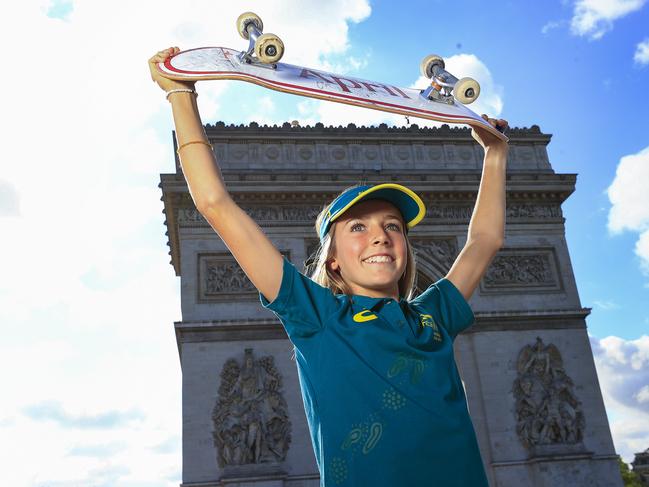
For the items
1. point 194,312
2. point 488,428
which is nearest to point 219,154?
point 194,312

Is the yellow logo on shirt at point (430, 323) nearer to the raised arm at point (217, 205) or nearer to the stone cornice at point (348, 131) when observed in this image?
the raised arm at point (217, 205)

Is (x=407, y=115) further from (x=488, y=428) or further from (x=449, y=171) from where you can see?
(x=449, y=171)

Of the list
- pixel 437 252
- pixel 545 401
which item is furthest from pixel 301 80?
pixel 437 252

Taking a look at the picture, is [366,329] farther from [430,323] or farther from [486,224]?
[486,224]

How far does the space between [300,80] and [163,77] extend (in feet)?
1.33

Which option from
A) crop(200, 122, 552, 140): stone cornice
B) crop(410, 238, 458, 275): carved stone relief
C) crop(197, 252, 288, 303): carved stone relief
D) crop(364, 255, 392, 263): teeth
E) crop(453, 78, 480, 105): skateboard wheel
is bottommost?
crop(364, 255, 392, 263): teeth

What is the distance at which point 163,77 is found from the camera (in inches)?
82.0

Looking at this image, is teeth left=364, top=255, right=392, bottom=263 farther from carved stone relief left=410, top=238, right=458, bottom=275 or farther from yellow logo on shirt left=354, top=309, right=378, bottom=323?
carved stone relief left=410, top=238, right=458, bottom=275

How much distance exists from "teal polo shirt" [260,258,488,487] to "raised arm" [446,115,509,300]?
0.43 metres

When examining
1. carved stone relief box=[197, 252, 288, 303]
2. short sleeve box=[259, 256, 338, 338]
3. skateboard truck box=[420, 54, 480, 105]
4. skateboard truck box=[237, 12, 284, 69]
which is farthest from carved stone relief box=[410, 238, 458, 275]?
short sleeve box=[259, 256, 338, 338]

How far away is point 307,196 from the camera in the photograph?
17453 mm

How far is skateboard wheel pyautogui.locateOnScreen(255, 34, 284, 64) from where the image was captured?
201cm

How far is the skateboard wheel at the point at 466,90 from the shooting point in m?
2.37

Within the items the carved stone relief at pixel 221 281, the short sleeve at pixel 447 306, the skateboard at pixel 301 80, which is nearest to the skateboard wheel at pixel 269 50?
the skateboard at pixel 301 80
